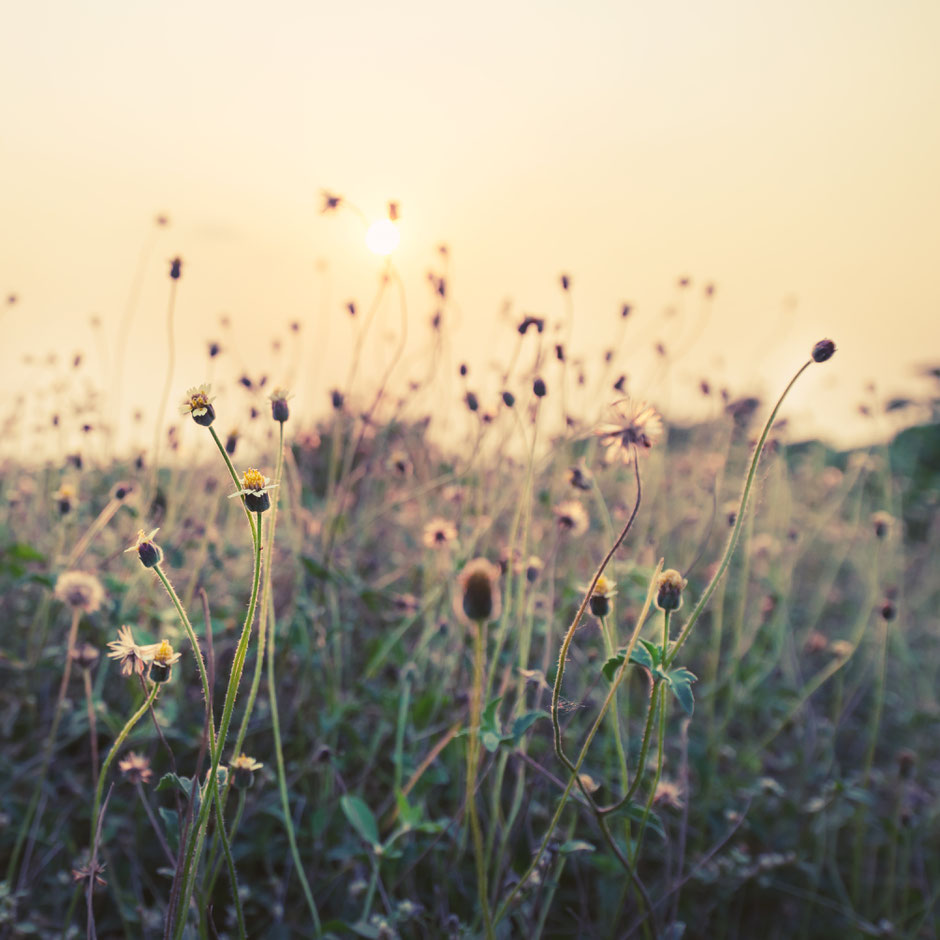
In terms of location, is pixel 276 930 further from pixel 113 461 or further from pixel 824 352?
pixel 113 461

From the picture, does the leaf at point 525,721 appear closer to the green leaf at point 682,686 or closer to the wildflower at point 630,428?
the green leaf at point 682,686

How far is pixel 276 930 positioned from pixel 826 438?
6964 millimetres

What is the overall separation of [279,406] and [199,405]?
211 millimetres

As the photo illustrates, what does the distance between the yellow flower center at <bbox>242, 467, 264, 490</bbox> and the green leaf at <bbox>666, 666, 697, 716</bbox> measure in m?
0.60

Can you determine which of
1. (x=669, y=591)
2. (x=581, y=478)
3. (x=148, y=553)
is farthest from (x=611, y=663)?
(x=581, y=478)

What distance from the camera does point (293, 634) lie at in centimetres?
A: 217

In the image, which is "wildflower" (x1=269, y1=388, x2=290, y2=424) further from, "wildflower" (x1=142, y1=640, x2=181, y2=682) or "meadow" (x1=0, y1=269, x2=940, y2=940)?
"wildflower" (x1=142, y1=640, x2=181, y2=682)

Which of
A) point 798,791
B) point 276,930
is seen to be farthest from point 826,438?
point 276,930

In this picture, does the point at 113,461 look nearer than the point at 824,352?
No

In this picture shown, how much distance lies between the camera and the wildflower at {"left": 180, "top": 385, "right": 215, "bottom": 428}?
1149 millimetres

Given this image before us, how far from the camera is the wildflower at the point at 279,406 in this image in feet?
4.48

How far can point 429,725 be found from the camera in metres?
2.06

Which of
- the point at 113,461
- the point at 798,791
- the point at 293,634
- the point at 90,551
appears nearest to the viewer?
the point at 293,634

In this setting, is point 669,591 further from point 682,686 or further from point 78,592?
point 78,592
